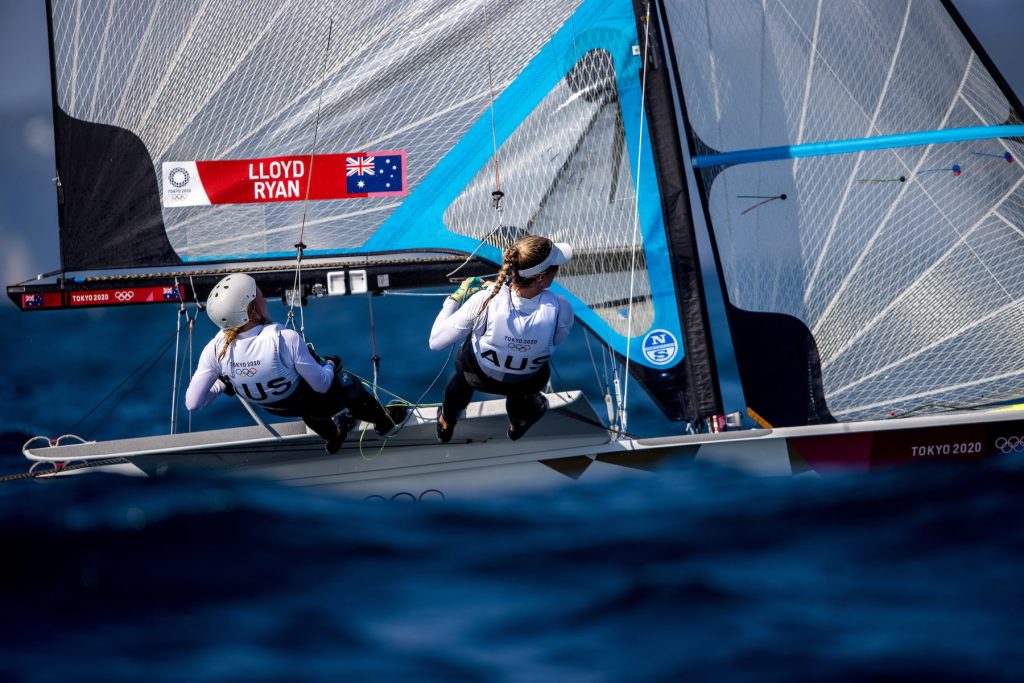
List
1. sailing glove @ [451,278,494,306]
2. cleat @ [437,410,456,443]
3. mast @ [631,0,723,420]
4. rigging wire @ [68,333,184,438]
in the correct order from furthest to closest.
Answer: rigging wire @ [68,333,184,438]
mast @ [631,0,723,420]
cleat @ [437,410,456,443]
sailing glove @ [451,278,494,306]

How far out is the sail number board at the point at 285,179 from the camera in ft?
17.7

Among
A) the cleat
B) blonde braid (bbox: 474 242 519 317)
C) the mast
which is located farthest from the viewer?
the mast

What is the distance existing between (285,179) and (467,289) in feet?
5.06

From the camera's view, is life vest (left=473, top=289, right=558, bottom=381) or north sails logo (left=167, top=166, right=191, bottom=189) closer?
life vest (left=473, top=289, right=558, bottom=381)

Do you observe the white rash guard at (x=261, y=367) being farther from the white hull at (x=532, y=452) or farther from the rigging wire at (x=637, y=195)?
the rigging wire at (x=637, y=195)

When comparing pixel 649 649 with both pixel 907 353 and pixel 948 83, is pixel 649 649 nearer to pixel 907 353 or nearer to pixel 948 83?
pixel 907 353

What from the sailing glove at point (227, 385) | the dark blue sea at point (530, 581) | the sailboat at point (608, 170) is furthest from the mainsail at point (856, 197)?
the sailing glove at point (227, 385)

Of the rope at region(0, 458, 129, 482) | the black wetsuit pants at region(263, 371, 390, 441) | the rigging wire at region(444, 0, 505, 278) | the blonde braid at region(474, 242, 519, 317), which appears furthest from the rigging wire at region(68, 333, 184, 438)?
the blonde braid at region(474, 242, 519, 317)

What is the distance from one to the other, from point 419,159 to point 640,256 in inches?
46.7

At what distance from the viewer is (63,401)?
7.82 metres

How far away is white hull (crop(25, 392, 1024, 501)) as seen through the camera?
15.5 ft

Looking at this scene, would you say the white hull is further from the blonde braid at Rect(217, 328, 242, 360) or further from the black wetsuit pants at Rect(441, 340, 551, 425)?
the blonde braid at Rect(217, 328, 242, 360)

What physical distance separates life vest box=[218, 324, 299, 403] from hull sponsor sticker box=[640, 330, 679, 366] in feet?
5.91

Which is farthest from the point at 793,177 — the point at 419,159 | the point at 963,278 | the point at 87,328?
the point at 87,328
